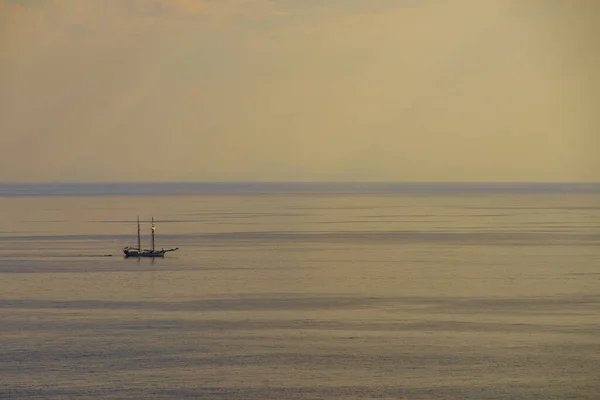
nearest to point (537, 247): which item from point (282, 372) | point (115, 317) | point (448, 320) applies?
point (448, 320)


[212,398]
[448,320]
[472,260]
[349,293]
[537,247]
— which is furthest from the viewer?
[537,247]

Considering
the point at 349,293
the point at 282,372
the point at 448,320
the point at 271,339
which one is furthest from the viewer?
the point at 349,293

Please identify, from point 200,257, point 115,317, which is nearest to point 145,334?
point 115,317

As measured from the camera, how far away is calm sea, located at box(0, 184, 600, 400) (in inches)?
1722

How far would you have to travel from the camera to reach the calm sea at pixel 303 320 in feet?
144

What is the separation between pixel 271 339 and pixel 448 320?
11426 millimetres

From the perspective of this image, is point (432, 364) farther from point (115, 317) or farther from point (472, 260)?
point (472, 260)

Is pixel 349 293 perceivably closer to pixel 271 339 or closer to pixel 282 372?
pixel 271 339

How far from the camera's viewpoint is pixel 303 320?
58812mm

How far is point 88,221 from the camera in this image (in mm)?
158750

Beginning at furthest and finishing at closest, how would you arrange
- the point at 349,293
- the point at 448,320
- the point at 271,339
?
1. the point at 349,293
2. the point at 448,320
3. the point at 271,339

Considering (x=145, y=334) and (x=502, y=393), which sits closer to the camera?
(x=502, y=393)

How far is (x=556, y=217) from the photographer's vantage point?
6609 inches

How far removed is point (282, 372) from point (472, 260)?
50422mm
